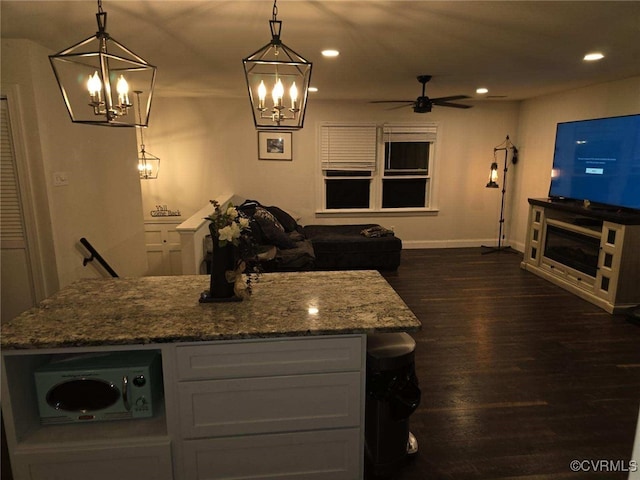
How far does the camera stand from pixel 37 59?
302cm

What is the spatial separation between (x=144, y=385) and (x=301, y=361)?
0.71 meters

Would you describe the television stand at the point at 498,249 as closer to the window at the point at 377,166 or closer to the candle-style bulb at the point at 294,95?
the window at the point at 377,166

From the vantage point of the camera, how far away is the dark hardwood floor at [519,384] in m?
2.27

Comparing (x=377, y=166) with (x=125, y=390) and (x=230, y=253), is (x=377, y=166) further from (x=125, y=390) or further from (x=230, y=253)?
(x=125, y=390)

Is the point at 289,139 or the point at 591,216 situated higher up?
the point at 289,139

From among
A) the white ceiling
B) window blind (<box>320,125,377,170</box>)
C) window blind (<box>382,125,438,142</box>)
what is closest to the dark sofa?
window blind (<box>320,125,377,170</box>)

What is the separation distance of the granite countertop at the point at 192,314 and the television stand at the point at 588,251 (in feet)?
10.5

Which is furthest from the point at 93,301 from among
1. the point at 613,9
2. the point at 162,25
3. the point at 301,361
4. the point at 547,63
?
the point at 547,63

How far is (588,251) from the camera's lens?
15.2 feet

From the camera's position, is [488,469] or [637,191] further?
[637,191]

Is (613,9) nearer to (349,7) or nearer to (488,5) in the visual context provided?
(488,5)

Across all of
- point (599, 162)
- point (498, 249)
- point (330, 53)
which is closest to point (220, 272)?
point (330, 53)

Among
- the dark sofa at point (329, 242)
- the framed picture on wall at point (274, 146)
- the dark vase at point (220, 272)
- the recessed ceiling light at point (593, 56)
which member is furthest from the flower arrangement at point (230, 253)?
the framed picture on wall at point (274, 146)

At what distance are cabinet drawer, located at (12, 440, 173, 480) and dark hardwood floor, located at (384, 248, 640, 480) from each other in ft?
3.98
